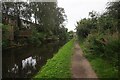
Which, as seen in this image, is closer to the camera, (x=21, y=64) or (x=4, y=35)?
(x=21, y=64)

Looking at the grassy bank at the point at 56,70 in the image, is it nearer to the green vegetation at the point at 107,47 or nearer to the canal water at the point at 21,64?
the canal water at the point at 21,64

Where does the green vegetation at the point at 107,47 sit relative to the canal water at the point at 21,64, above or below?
above

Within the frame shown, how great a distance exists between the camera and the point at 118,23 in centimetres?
1659

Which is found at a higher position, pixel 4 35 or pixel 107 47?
pixel 4 35

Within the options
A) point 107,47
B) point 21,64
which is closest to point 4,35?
point 21,64

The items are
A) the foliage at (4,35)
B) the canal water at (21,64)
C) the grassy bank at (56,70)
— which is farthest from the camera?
the foliage at (4,35)

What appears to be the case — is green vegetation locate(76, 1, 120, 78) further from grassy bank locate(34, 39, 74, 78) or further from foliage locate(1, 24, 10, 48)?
foliage locate(1, 24, 10, 48)

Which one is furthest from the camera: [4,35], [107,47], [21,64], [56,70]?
[4,35]

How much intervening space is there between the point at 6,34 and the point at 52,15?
19436mm

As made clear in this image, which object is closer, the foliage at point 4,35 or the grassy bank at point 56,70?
the grassy bank at point 56,70

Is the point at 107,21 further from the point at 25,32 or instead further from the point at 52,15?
the point at 52,15

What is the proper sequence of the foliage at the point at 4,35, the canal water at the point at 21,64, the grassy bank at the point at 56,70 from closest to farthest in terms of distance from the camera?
the grassy bank at the point at 56,70
the canal water at the point at 21,64
the foliage at the point at 4,35

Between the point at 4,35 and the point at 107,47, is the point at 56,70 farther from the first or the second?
the point at 4,35

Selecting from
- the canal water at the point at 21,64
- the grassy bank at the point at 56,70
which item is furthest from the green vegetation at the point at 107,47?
the canal water at the point at 21,64
